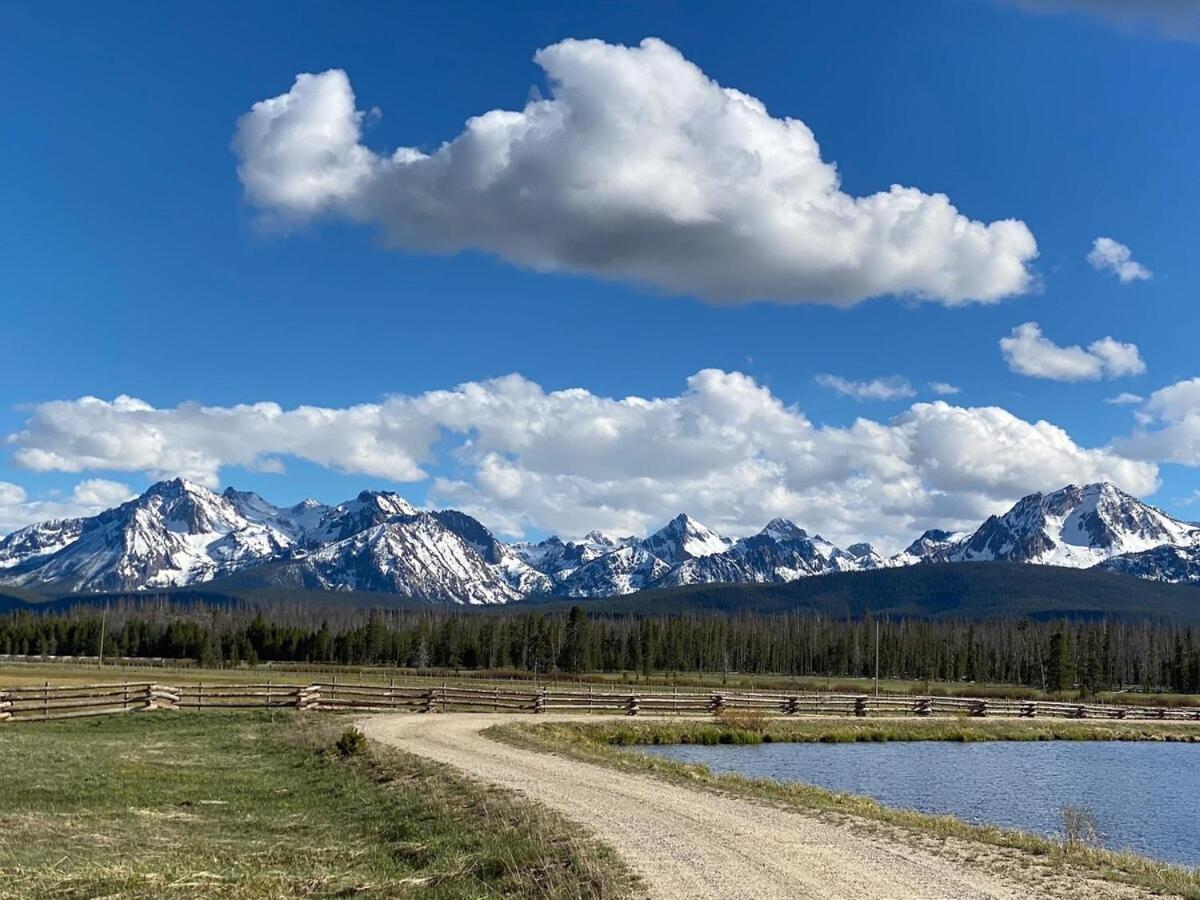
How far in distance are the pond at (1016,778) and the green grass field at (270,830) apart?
1559 cm

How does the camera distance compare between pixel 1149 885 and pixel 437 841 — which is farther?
pixel 437 841

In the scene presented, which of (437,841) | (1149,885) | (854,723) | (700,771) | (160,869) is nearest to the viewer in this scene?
(1149,885)

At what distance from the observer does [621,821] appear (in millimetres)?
21266

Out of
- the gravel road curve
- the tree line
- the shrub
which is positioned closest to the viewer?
the gravel road curve

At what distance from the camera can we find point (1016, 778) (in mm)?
44250

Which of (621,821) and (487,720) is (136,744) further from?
(621,821)

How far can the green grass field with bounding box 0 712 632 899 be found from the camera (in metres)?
16.5

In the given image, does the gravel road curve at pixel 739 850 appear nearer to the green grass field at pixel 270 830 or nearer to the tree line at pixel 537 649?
the green grass field at pixel 270 830

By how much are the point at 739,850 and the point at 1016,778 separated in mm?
30656

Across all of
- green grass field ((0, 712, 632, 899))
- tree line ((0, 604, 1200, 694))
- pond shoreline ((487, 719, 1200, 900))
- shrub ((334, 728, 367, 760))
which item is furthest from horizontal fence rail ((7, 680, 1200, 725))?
tree line ((0, 604, 1200, 694))

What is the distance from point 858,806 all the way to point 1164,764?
36237 millimetres

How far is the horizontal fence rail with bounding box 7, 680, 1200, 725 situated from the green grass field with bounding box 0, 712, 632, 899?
51.3 ft

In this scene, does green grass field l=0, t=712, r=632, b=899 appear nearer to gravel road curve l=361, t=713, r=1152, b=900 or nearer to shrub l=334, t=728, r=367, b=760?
shrub l=334, t=728, r=367, b=760

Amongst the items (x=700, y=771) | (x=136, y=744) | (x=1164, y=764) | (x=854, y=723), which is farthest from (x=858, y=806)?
(x=854, y=723)
